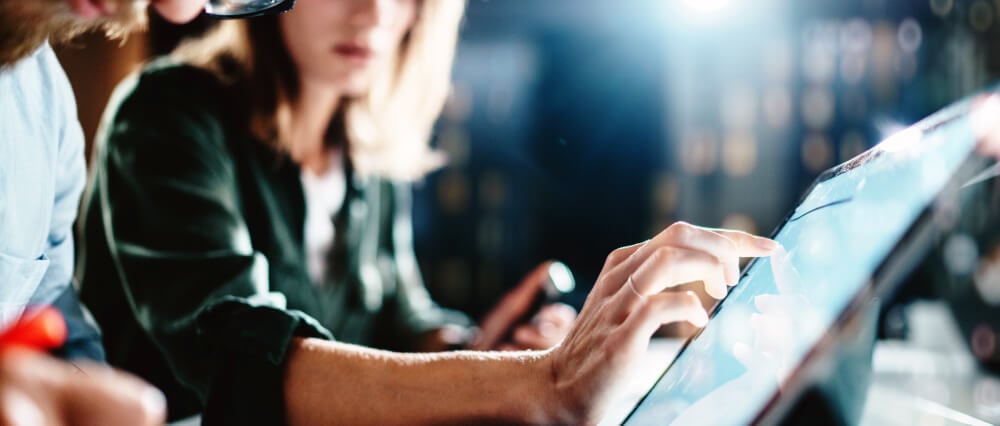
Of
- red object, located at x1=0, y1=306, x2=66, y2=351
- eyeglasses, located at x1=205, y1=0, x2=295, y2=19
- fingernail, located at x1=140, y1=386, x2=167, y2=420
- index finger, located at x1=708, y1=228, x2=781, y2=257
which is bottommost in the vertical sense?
index finger, located at x1=708, y1=228, x2=781, y2=257

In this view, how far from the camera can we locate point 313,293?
43.7 inches

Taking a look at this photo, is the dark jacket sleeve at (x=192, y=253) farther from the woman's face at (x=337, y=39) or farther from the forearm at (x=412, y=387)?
the woman's face at (x=337, y=39)

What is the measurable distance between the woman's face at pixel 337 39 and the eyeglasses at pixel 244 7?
0.44 metres

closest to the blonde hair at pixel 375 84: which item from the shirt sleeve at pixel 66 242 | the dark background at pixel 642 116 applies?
the shirt sleeve at pixel 66 242

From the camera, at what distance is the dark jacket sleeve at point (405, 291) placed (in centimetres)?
138

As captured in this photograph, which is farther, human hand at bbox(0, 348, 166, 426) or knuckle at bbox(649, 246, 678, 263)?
knuckle at bbox(649, 246, 678, 263)

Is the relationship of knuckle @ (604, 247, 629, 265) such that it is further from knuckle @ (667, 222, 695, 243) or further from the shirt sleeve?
the shirt sleeve

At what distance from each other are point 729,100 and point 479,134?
1.64 m

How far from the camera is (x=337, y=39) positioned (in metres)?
0.99

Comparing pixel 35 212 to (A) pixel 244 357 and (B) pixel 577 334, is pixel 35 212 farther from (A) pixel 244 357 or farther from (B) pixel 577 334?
(B) pixel 577 334

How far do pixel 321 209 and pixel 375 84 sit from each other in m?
0.31

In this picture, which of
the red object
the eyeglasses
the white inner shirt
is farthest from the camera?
the white inner shirt

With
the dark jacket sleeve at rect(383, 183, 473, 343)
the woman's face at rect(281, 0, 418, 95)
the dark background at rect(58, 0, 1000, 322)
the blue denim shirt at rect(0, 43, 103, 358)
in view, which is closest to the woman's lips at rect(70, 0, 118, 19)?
the blue denim shirt at rect(0, 43, 103, 358)

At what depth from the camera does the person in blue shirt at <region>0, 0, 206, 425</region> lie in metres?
0.28
